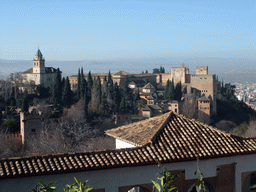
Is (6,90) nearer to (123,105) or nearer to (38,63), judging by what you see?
(38,63)

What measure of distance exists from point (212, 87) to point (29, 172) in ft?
147

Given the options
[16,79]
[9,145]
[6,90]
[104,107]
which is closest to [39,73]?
[16,79]

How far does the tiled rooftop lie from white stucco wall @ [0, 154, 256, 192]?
0.13m

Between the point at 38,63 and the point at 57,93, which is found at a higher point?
the point at 38,63

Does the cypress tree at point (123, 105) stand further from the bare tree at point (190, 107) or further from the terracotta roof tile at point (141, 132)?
the terracotta roof tile at point (141, 132)

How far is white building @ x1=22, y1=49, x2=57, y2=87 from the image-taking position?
4206 centimetres

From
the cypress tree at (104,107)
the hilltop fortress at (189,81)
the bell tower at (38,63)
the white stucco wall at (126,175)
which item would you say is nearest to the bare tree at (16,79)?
the bell tower at (38,63)

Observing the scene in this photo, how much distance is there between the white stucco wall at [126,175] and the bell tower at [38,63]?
1438 inches

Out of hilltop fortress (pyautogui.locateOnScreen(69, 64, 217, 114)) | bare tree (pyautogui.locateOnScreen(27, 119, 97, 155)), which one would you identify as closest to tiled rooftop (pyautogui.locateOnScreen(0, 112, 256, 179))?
bare tree (pyautogui.locateOnScreen(27, 119, 97, 155))

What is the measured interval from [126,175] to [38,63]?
37.6 m

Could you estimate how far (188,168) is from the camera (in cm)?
730

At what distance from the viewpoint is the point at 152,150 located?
23.8ft

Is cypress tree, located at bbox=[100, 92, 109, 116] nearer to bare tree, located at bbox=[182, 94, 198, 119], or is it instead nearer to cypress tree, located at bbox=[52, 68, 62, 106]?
cypress tree, located at bbox=[52, 68, 62, 106]

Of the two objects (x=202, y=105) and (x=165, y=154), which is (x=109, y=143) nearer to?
(x=165, y=154)
